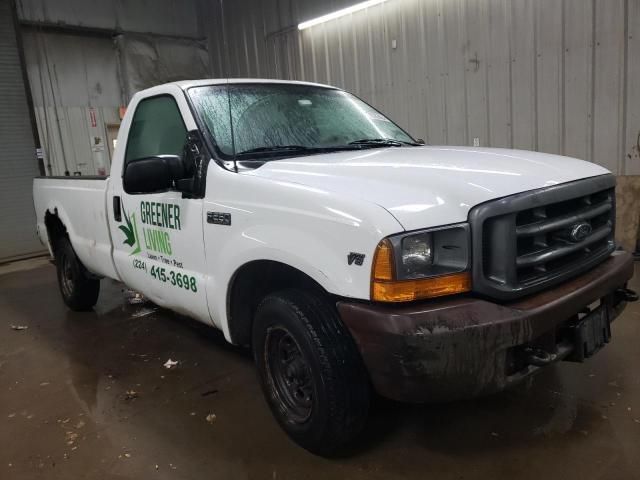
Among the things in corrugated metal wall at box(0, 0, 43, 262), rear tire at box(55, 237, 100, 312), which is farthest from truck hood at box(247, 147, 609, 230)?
corrugated metal wall at box(0, 0, 43, 262)

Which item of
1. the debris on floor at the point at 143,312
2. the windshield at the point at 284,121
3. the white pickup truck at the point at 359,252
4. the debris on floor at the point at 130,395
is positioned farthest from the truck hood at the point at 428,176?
the debris on floor at the point at 143,312

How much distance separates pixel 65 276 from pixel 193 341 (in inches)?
74.2

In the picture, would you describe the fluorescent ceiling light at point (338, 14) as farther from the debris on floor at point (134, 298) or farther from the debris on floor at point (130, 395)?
the debris on floor at point (130, 395)

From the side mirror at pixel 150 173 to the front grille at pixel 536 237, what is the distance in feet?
5.22

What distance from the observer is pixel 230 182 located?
2543 millimetres

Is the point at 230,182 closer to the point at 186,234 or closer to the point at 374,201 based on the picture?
the point at 186,234

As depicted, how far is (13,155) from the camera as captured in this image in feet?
28.6

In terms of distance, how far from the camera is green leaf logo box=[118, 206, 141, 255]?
3.45 meters

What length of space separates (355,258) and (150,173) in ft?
4.17

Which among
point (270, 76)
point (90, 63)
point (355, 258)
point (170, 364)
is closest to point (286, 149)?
point (355, 258)

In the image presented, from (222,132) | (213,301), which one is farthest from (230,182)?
(213,301)

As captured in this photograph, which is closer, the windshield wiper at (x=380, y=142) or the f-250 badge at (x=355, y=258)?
the f-250 badge at (x=355, y=258)

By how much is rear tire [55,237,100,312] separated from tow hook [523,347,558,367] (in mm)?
4001

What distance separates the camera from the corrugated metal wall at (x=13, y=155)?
8.52 m
